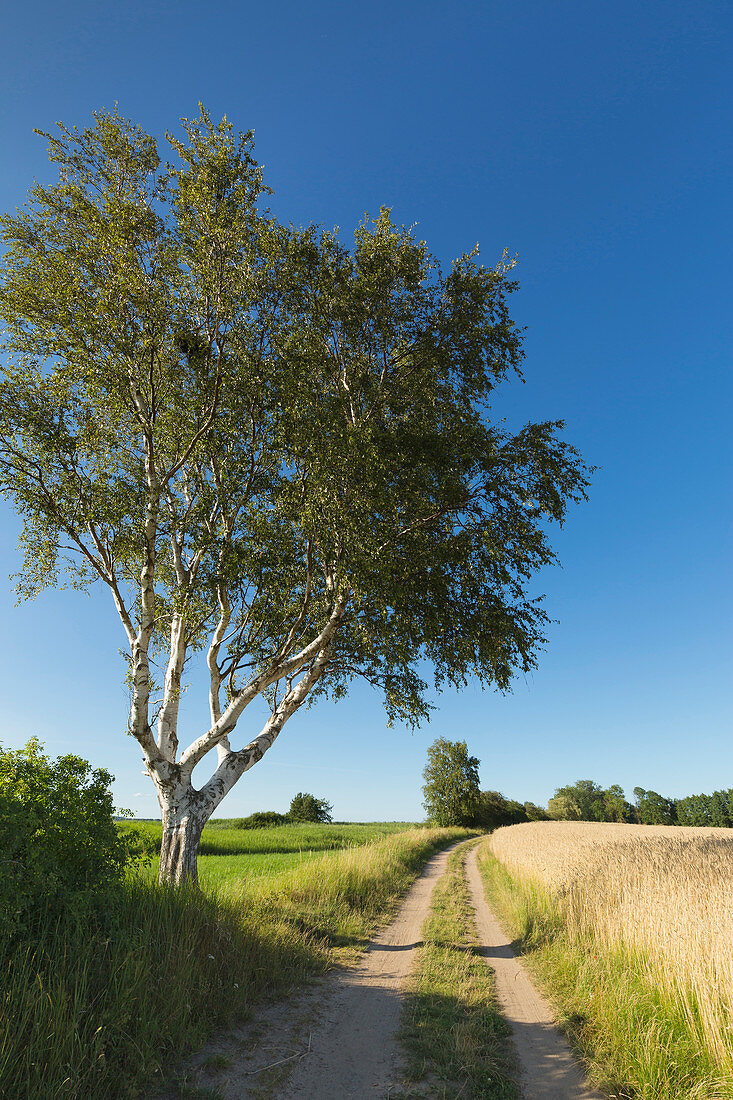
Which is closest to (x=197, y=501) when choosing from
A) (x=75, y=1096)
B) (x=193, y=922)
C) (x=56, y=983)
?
(x=193, y=922)

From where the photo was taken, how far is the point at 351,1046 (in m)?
5.97

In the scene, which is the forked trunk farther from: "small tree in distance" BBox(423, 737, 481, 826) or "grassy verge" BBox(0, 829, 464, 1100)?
"small tree in distance" BBox(423, 737, 481, 826)

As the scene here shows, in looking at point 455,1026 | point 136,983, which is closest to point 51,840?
point 136,983

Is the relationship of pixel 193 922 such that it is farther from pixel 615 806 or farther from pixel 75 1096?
pixel 615 806

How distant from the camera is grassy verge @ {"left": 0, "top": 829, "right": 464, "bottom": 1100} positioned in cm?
427

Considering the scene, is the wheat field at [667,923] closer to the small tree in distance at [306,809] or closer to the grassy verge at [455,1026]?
the grassy verge at [455,1026]

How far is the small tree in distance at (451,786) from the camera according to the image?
60.5 m

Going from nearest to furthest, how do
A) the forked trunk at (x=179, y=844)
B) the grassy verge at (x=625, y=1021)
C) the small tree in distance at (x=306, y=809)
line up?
the grassy verge at (x=625, y=1021)
the forked trunk at (x=179, y=844)
the small tree in distance at (x=306, y=809)

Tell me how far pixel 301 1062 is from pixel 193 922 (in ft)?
7.69

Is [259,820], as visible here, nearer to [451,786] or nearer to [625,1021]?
[451,786]

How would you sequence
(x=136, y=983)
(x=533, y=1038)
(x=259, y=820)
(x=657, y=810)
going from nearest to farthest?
1. (x=136, y=983)
2. (x=533, y=1038)
3. (x=259, y=820)
4. (x=657, y=810)

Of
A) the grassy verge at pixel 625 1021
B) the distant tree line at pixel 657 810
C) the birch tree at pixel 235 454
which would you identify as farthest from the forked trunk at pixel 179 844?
the distant tree line at pixel 657 810

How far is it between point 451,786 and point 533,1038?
195 ft

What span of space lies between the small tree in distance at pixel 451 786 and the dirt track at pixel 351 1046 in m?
56.5
